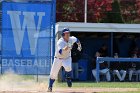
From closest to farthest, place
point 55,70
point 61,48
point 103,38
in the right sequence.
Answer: point 61,48, point 55,70, point 103,38

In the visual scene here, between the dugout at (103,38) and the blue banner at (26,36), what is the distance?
9.93ft

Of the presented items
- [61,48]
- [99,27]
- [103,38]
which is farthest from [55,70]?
[103,38]

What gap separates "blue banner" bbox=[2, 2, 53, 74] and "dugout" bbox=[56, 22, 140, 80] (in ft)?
9.93

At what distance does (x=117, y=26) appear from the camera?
22625mm

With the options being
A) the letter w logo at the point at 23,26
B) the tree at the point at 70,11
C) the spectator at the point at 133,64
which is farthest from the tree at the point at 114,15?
the letter w logo at the point at 23,26

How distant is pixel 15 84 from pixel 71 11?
15190 millimetres

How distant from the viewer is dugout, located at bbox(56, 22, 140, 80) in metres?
22.5

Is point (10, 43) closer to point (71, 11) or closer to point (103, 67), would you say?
point (103, 67)

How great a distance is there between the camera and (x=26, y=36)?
19.4 meters

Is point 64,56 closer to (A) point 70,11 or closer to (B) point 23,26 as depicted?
(B) point 23,26

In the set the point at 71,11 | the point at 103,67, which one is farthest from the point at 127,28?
the point at 71,11

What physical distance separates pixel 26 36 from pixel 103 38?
6.06 metres

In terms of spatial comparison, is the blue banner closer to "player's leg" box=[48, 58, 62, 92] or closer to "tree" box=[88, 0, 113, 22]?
"player's leg" box=[48, 58, 62, 92]

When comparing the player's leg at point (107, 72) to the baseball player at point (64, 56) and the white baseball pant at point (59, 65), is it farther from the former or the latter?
the white baseball pant at point (59, 65)
